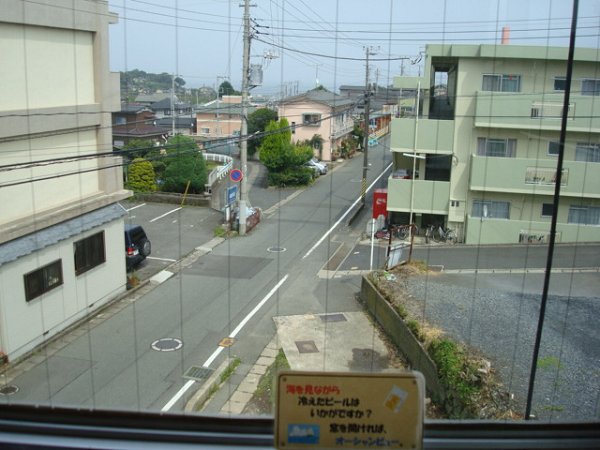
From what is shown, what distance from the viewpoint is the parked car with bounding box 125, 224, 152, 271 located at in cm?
478

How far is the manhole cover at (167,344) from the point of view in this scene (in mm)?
3097

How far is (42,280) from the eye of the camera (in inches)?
122

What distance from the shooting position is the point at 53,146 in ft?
9.43

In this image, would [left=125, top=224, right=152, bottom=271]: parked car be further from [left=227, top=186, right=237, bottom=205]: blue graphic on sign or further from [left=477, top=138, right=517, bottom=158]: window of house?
[left=477, top=138, right=517, bottom=158]: window of house

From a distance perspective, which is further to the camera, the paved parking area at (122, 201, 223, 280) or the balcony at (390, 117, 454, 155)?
the paved parking area at (122, 201, 223, 280)

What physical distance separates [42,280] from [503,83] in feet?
10.3

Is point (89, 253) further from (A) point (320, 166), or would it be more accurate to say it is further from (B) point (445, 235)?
(A) point (320, 166)

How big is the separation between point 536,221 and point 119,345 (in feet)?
8.36

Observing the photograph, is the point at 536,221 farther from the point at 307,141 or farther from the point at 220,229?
the point at 307,141

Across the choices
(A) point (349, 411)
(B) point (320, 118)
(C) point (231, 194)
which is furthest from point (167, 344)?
(B) point (320, 118)

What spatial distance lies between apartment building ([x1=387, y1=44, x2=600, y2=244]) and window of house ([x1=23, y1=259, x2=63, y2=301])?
244cm

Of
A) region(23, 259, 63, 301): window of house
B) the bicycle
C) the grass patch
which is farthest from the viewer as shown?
the bicycle

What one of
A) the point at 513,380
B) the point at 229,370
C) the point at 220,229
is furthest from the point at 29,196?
the point at 220,229

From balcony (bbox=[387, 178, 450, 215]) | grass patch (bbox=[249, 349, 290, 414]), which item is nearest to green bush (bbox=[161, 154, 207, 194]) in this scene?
balcony (bbox=[387, 178, 450, 215])
